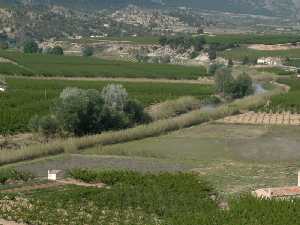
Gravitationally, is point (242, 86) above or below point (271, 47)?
above

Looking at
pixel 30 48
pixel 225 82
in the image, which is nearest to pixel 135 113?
pixel 225 82

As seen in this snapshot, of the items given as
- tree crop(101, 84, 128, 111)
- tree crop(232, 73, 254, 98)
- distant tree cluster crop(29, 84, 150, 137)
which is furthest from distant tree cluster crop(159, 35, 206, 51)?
distant tree cluster crop(29, 84, 150, 137)

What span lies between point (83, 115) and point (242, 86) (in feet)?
111

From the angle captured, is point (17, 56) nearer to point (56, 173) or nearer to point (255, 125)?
point (255, 125)

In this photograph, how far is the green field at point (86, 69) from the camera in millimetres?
97925

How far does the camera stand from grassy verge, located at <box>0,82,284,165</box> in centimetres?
4578

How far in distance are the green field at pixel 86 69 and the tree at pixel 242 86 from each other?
16952mm

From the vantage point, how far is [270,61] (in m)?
131

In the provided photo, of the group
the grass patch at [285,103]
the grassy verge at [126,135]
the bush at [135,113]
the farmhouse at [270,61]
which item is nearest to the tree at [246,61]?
the farmhouse at [270,61]

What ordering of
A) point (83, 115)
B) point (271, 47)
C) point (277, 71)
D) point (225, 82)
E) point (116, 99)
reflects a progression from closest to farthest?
point (83, 115) < point (116, 99) < point (225, 82) < point (277, 71) < point (271, 47)

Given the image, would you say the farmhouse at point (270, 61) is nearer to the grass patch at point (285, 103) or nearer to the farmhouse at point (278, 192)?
the grass patch at point (285, 103)

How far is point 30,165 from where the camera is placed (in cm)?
4366

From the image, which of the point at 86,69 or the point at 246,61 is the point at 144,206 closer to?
the point at 86,69

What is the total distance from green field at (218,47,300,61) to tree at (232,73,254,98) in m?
45.6
